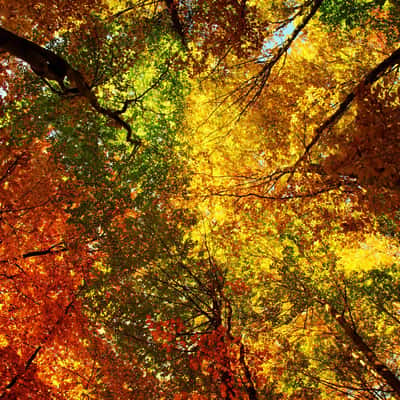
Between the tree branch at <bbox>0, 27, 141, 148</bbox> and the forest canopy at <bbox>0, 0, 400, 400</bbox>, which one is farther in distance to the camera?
the forest canopy at <bbox>0, 0, 400, 400</bbox>

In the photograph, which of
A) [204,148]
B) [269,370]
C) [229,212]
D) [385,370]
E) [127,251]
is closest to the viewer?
[385,370]

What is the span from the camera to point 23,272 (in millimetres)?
7184

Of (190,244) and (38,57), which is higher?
(190,244)

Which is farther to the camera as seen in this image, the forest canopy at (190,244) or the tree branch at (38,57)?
the forest canopy at (190,244)

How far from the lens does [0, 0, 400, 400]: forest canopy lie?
20.9 ft

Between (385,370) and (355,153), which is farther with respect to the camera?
(385,370)

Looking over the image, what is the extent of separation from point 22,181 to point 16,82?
3.67 m

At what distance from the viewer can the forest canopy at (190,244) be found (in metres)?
6.38

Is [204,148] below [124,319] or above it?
above

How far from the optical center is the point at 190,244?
760cm

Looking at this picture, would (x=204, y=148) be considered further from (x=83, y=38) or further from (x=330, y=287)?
(x=330, y=287)

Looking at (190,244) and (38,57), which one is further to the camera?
(190,244)

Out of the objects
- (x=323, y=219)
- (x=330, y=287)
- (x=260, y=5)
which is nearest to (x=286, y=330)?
(x=330, y=287)

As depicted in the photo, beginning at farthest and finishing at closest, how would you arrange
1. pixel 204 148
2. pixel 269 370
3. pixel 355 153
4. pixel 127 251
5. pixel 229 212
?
pixel 204 148 → pixel 127 251 → pixel 269 370 → pixel 229 212 → pixel 355 153
